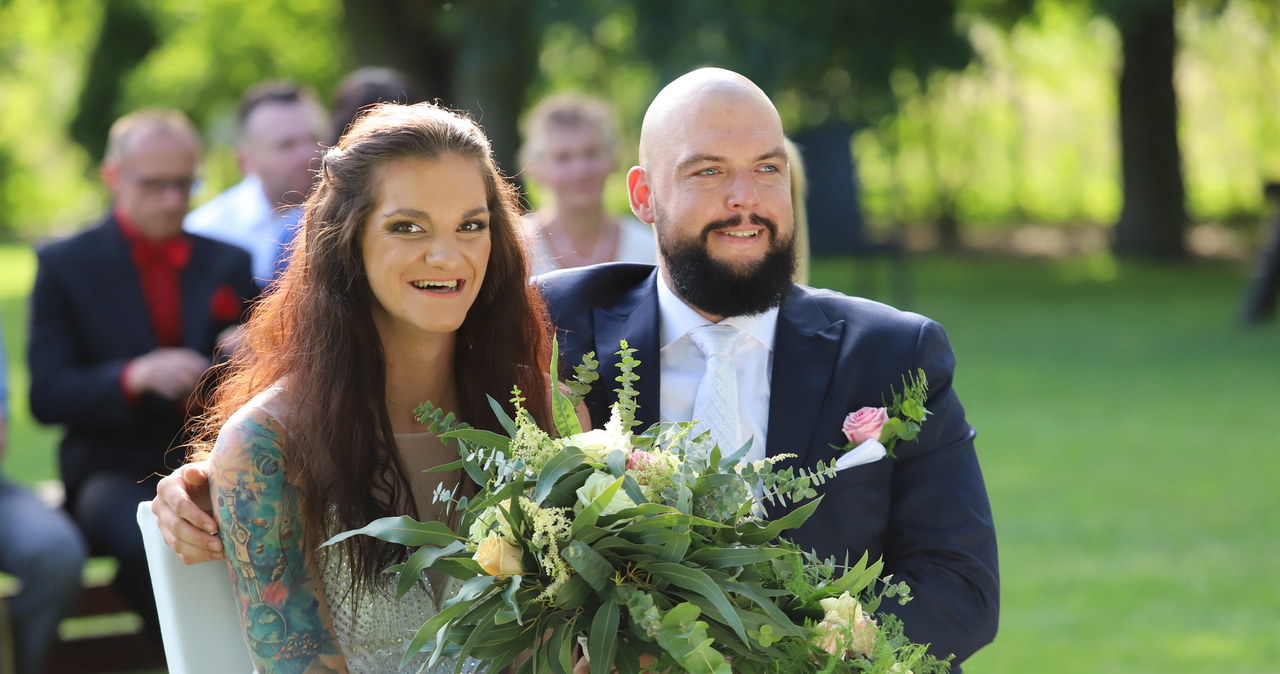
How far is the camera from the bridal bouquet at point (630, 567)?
2291mm

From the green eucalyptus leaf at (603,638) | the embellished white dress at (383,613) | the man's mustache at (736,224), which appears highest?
the man's mustache at (736,224)

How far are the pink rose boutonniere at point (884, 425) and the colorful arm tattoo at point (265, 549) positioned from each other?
1137 millimetres

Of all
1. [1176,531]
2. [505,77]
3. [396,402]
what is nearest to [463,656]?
[396,402]

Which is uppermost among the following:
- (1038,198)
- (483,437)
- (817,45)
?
(817,45)

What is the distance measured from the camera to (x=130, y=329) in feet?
19.3

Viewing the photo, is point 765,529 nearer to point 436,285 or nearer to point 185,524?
point 436,285

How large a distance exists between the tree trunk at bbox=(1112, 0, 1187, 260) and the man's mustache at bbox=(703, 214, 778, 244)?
16.6 metres

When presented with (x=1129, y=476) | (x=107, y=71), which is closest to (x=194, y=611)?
(x=1129, y=476)

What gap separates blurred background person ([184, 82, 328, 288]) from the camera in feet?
22.0

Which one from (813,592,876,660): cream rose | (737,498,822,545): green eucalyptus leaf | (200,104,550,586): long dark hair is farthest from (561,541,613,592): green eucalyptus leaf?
(200,104,550,586): long dark hair

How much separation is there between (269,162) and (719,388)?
4114 mm

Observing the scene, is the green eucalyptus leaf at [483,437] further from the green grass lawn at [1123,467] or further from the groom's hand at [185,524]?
the green grass lawn at [1123,467]

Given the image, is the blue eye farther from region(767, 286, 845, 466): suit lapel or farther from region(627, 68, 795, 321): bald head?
region(767, 286, 845, 466): suit lapel

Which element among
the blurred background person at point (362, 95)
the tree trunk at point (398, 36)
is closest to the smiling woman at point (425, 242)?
the blurred background person at point (362, 95)
